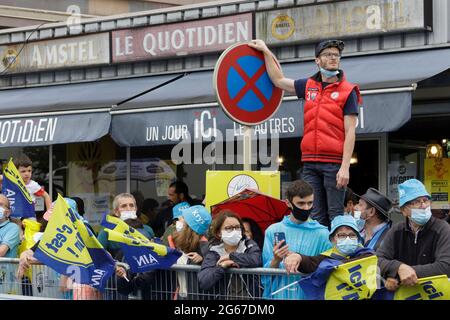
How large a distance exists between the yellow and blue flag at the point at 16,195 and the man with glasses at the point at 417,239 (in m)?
4.13

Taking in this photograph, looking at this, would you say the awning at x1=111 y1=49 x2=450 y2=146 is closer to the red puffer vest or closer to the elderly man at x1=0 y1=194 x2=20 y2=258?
the red puffer vest

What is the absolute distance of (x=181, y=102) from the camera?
12.9 meters

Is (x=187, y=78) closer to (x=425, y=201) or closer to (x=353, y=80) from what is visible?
(x=353, y=80)

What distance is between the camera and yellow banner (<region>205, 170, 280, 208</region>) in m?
8.59

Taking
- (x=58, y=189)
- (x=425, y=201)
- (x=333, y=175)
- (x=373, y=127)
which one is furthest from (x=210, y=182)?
(x=58, y=189)

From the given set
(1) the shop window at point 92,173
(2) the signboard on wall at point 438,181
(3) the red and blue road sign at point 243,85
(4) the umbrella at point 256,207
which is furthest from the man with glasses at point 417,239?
(1) the shop window at point 92,173

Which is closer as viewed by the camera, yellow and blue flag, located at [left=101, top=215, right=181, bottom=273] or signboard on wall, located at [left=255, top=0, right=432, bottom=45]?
yellow and blue flag, located at [left=101, top=215, right=181, bottom=273]

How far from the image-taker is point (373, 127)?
11219mm

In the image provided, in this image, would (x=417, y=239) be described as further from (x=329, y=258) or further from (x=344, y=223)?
(x=329, y=258)

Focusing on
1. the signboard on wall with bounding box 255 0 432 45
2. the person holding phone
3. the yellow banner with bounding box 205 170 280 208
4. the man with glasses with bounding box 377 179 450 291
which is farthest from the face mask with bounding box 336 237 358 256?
the signboard on wall with bounding box 255 0 432 45

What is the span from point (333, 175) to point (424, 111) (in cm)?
454

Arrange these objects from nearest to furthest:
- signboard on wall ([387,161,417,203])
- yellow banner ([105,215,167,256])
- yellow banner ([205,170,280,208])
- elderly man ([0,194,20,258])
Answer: yellow banner ([105,215,167,256]), yellow banner ([205,170,280,208]), elderly man ([0,194,20,258]), signboard on wall ([387,161,417,203])

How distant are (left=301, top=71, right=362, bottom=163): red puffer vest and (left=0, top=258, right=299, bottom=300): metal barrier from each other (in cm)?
154
